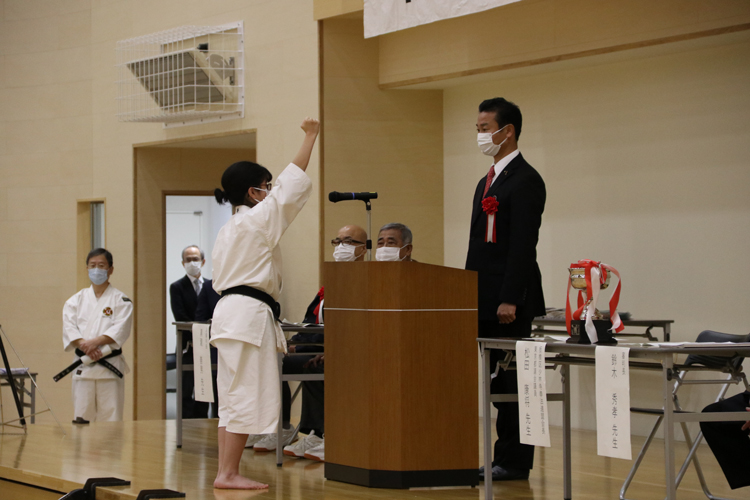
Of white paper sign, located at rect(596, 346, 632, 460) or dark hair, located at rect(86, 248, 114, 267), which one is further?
dark hair, located at rect(86, 248, 114, 267)

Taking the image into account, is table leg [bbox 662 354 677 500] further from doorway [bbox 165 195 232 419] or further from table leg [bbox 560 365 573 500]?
doorway [bbox 165 195 232 419]

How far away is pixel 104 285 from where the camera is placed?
658 centimetres

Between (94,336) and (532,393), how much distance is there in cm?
417

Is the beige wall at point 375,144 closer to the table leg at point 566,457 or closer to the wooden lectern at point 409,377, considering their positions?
the wooden lectern at point 409,377

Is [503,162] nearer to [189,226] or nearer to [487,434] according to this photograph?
[487,434]

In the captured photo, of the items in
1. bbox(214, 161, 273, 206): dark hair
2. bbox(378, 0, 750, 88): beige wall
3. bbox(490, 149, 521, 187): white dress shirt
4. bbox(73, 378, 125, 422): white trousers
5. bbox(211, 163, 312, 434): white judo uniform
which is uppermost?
bbox(378, 0, 750, 88): beige wall

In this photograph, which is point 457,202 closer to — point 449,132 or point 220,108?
point 449,132

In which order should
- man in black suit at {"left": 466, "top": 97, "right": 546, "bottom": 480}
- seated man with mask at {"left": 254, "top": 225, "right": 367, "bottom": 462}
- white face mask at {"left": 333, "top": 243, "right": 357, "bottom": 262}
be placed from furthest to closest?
white face mask at {"left": 333, "top": 243, "right": 357, "bottom": 262}
seated man with mask at {"left": 254, "top": 225, "right": 367, "bottom": 462}
man in black suit at {"left": 466, "top": 97, "right": 546, "bottom": 480}

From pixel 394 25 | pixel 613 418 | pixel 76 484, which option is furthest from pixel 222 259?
pixel 394 25

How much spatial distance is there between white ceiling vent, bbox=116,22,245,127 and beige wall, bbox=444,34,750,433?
217 cm

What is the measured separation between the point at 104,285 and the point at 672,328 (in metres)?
4.10

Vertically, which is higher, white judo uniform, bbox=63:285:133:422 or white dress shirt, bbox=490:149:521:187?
white dress shirt, bbox=490:149:521:187

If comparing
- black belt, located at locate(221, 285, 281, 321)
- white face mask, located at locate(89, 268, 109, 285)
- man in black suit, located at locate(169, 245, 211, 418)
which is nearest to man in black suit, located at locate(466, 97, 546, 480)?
black belt, located at locate(221, 285, 281, 321)

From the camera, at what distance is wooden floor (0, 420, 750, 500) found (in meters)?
3.62
